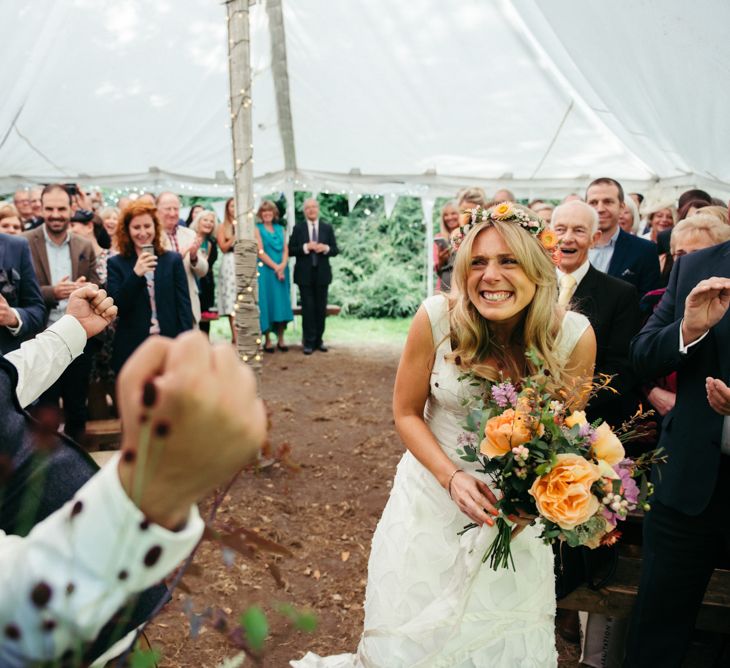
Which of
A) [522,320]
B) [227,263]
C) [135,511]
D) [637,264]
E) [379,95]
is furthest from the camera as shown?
[379,95]

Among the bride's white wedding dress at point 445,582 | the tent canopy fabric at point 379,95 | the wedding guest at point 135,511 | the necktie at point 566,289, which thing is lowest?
the bride's white wedding dress at point 445,582

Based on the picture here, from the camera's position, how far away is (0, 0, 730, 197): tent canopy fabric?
5.23 metres

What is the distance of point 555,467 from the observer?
1604 millimetres

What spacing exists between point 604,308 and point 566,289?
0.75ft

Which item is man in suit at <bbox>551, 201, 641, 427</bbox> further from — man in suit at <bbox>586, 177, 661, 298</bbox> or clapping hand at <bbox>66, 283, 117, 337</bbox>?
clapping hand at <bbox>66, 283, 117, 337</bbox>

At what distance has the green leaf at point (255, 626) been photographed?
1.54 feet

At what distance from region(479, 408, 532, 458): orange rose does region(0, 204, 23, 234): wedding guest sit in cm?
489

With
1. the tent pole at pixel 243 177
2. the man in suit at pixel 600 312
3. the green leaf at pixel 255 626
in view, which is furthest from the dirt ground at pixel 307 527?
the man in suit at pixel 600 312

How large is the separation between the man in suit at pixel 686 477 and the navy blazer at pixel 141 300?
11.6 feet

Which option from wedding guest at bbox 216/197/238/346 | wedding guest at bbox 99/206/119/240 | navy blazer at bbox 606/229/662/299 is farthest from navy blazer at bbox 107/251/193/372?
navy blazer at bbox 606/229/662/299

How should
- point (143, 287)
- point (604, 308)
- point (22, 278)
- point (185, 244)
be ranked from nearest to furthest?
point (604, 308)
point (22, 278)
point (143, 287)
point (185, 244)

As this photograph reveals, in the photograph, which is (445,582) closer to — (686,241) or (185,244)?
(686,241)

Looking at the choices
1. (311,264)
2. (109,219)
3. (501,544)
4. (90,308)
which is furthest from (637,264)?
(311,264)

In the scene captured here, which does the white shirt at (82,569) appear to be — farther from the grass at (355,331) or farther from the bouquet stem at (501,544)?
the grass at (355,331)
